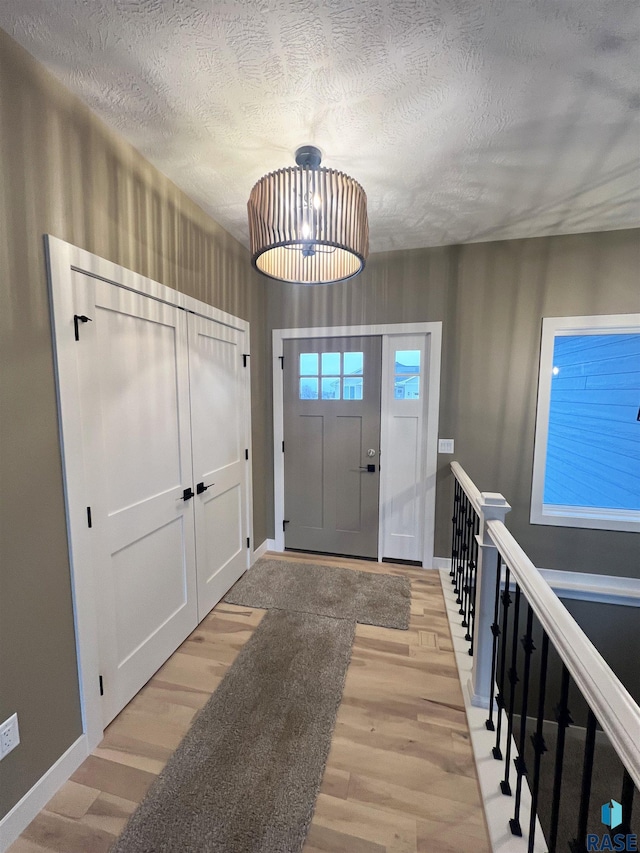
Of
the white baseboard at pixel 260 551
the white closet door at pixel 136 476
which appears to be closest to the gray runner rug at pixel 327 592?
the white baseboard at pixel 260 551

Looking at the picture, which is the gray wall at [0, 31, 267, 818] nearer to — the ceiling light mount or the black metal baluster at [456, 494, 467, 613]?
the ceiling light mount

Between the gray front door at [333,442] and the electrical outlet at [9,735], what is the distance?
2.20 meters

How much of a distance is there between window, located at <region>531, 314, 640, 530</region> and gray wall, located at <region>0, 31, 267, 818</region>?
9.54 ft

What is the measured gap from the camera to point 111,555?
1.56m

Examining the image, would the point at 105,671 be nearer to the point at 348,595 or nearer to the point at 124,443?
the point at 124,443

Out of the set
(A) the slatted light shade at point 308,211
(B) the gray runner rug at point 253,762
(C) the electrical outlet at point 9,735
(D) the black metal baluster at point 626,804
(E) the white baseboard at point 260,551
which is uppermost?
(A) the slatted light shade at point 308,211

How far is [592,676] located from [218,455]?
2.14m

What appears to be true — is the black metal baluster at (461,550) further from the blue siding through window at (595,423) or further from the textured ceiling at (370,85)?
the textured ceiling at (370,85)

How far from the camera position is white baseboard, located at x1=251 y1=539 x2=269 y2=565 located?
2.99m

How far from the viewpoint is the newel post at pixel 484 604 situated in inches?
61.2

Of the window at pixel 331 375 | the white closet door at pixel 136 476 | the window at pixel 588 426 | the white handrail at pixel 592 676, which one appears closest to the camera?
the white handrail at pixel 592 676

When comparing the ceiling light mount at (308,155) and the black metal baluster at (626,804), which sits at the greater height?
the ceiling light mount at (308,155)

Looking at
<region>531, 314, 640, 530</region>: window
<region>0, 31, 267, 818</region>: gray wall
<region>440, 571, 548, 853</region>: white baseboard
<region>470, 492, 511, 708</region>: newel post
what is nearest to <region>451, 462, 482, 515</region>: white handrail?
<region>470, 492, 511, 708</region>: newel post

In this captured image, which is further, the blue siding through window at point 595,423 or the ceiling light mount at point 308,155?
the blue siding through window at point 595,423
